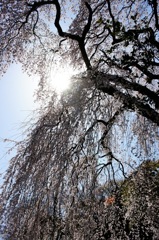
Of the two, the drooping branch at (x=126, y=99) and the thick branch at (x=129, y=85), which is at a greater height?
the thick branch at (x=129, y=85)

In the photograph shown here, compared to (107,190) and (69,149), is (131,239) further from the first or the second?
(69,149)

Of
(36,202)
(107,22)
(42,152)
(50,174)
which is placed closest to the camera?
(36,202)

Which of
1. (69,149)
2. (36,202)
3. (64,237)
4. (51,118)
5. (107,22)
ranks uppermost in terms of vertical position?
(107,22)

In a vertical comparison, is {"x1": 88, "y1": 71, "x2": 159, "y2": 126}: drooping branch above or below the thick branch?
below

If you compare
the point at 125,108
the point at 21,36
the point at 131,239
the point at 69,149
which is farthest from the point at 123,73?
the point at 21,36

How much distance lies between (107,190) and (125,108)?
0.98 m

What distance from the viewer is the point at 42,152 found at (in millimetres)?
2496

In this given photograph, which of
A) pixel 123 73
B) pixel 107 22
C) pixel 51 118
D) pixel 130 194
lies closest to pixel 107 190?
pixel 130 194

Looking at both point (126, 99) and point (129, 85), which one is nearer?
point (126, 99)

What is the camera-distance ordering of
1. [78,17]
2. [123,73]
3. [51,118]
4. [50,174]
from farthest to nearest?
[78,17] → [123,73] → [51,118] → [50,174]

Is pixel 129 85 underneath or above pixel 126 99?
above

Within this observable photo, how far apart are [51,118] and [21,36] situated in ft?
9.97

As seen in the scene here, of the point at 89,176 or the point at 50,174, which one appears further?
the point at 89,176

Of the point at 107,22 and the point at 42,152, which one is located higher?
the point at 107,22
